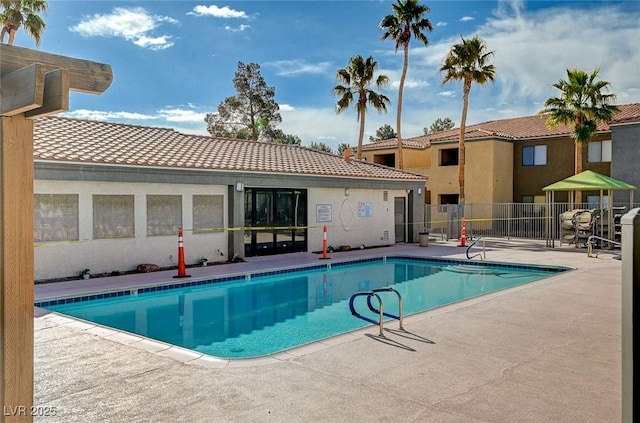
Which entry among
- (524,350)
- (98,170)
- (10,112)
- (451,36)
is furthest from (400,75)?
(10,112)

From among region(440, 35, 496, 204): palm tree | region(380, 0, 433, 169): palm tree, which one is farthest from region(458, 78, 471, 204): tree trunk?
region(380, 0, 433, 169): palm tree

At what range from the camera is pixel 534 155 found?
3003 cm

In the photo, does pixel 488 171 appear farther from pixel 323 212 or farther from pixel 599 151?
pixel 323 212

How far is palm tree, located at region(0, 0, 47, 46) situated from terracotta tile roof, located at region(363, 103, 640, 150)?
71.8 feet

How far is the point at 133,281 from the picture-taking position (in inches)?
495

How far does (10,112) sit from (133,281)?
1020 centimetres

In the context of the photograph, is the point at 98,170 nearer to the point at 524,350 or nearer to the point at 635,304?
the point at 524,350

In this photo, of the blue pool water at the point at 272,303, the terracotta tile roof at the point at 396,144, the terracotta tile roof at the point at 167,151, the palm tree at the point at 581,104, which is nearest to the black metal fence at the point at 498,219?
the palm tree at the point at 581,104

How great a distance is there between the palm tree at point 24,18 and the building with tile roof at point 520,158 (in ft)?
72.1

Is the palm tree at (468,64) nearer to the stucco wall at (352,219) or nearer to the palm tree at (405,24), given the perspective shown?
the palm tree at (405,24)

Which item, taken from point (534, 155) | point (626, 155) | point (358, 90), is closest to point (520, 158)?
point (534, 155)

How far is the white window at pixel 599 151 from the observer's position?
2679 centimetres

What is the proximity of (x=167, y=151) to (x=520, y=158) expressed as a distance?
74.8 ft

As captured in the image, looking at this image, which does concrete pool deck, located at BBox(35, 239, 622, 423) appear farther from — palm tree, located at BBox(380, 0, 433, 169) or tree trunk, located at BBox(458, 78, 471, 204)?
palm tree, located at BBox(380, 0, 433, 169)
